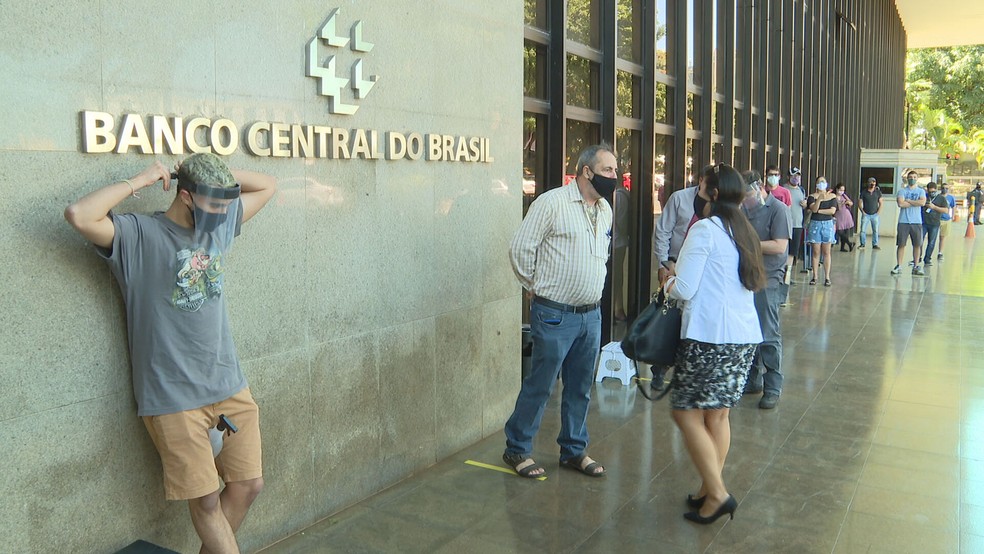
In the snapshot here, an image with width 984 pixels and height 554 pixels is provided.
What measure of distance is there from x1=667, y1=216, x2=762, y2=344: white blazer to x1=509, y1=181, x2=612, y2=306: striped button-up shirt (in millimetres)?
722

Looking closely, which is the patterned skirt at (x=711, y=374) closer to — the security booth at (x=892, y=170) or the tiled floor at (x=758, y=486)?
the tiled floor at (x=758, y=486)

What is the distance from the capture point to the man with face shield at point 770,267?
21.5 ft

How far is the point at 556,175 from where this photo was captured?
7.39 m

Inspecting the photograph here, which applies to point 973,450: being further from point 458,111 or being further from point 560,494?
point 458,111

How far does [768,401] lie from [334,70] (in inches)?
174

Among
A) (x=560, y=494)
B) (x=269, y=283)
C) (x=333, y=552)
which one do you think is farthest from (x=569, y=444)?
(x=269, y=283)

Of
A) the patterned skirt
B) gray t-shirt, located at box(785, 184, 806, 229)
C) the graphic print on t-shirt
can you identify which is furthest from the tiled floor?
gray t-shirt, located at box(785, 184, 806, 229)

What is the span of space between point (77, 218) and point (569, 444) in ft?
10.7

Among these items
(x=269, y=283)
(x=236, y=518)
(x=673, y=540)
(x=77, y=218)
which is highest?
(x=77, y=218)

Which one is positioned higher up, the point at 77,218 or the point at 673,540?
the point at 77,218

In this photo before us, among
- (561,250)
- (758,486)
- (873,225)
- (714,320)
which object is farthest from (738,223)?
(873,225)

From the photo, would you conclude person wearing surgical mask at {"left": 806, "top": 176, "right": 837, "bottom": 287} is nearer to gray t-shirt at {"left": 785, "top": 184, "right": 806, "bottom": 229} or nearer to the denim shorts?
the denim shorts

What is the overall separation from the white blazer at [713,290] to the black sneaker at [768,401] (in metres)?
2.60

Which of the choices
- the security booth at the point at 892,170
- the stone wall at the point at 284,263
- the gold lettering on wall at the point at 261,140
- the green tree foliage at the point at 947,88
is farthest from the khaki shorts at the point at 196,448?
the green tree foliage at the point at 947,88
